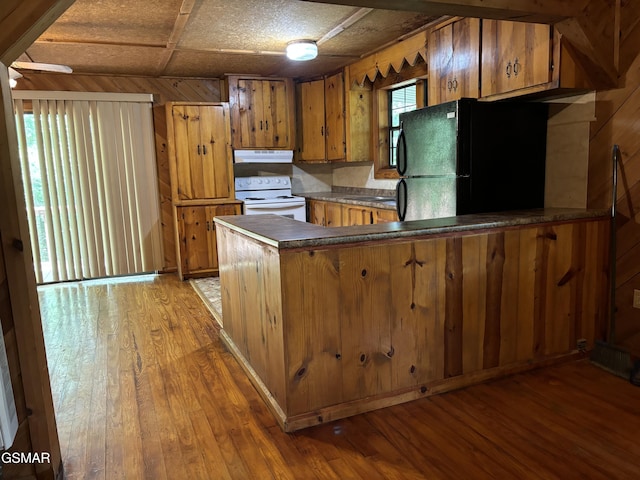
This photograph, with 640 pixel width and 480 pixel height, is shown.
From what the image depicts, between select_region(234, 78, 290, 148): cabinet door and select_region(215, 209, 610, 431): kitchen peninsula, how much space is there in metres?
2.85

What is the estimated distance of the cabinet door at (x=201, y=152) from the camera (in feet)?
16.5

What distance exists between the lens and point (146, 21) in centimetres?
330

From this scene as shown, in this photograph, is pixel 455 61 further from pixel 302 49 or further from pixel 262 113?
pixel 262 113

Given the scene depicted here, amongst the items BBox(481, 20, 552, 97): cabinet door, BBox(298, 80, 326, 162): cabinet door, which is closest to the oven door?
Result: BBox(298, 80, 326, 162): cabinet door

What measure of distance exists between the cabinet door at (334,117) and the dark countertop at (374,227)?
2.55m

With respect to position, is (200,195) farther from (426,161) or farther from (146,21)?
(426,161)

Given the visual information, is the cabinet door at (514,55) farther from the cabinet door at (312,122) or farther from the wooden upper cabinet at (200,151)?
the wooden upper cabinet at (200,151)

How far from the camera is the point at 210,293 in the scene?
14.8ft

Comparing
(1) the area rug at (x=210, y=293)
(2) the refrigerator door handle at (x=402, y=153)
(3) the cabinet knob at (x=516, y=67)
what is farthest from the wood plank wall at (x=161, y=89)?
(3) the cabinet knob at (x=516, y=67)

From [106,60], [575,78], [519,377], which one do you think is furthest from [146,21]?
[519,377]

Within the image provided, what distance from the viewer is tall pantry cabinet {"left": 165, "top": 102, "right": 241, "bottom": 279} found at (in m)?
5.02

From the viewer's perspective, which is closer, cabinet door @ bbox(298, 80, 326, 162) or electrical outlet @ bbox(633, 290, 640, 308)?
electrical outlet @ bbox(633, 290, 640, 308)

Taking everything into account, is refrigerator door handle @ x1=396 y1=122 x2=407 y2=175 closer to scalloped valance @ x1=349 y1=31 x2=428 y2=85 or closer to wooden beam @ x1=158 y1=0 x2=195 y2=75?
scalloped valance @ x1=349 y1=31 x2=428 y2=85

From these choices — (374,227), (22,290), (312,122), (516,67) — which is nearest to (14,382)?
(22,290)
